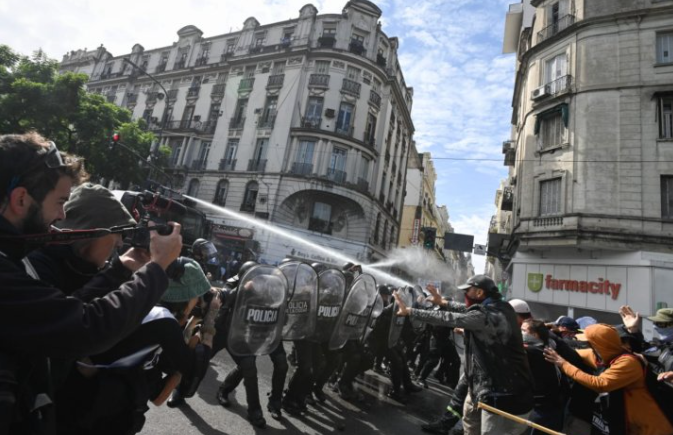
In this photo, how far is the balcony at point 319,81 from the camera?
2636 cm

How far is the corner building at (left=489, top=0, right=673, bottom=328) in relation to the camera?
13.8 metres

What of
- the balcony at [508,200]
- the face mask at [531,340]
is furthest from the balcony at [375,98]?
the face mask at [531,340]

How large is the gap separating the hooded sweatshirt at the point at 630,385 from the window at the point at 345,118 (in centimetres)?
2442

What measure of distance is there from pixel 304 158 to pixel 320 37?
33.3ft

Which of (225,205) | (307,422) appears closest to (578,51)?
(307,422)

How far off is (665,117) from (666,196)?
3439 millimetres

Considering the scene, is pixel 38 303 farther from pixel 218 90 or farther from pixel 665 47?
pixel 218 90

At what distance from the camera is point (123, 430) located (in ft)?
5.77

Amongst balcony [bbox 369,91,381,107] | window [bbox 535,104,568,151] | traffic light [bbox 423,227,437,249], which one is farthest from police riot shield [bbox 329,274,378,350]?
balcony [bbox 369,91,381,107]

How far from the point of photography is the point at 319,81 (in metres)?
26.5

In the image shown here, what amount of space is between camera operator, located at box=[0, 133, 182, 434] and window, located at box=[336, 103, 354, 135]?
25.7 m

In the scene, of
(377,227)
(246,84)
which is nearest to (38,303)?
(377,227)

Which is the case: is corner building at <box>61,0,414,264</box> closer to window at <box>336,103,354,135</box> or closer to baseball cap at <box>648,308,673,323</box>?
window at <box>336,103,354,135</box>

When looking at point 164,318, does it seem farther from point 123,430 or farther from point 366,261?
point 366,261
